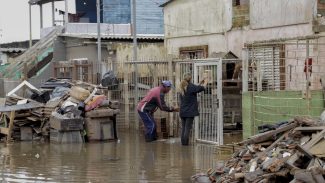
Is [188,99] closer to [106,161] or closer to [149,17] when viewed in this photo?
[106,161]

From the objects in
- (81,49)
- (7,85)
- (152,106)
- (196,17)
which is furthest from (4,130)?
(81,49)

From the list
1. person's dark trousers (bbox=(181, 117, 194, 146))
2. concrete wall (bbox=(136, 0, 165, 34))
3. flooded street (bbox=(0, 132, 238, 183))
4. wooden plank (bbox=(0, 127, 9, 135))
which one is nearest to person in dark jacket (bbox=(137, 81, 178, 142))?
flooded street (bbox=(0, 132, 238, 183))

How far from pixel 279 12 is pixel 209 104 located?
204 inches

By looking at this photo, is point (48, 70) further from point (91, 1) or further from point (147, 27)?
point (91, 1)

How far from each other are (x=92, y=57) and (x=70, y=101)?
13.4 metres

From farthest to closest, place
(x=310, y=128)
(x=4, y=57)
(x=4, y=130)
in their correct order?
(x=4, y=57) < (x=4, y=130) < (x=310, y=128)

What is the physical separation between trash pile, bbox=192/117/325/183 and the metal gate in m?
4.13

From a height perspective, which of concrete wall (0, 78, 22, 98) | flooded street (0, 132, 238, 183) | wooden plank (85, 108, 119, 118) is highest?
concrete wall (0, 78, 22, 98)

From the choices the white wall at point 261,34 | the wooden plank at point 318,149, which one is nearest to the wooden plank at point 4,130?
the white wall at point 261,34

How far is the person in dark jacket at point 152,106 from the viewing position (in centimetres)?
1694

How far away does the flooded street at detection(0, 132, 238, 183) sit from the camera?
11.9 m

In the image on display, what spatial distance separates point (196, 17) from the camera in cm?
2416

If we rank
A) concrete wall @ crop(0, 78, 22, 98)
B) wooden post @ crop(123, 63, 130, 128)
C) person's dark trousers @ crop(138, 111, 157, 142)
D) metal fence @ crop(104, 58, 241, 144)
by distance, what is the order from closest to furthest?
A: 1. metal fence @ crop(104, 58, 241, 144)
2. person's dark trousers @ crop(138, 111, 157, 142)
3. wooden post @ crop(123, 63, 130, 128)
4. concrete wall @ crop(0, 78, 22, 98)

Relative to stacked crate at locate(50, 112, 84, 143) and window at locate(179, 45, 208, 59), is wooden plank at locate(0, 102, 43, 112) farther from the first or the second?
window at locate(179, 45, 208, 59)
